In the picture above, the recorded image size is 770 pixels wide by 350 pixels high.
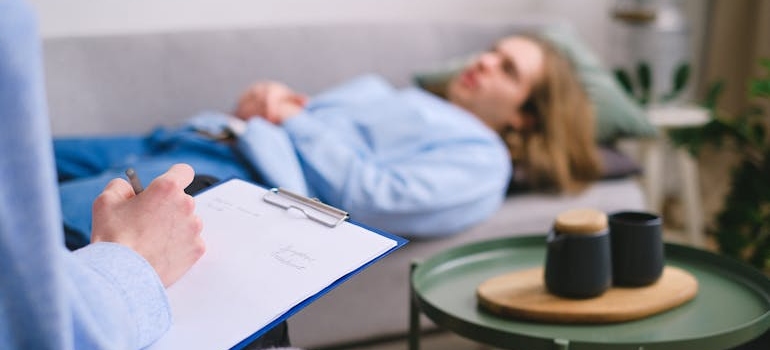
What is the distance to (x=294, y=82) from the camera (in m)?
2.05

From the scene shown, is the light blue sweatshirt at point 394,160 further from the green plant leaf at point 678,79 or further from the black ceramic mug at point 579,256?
the green plant leaf at point 678,79

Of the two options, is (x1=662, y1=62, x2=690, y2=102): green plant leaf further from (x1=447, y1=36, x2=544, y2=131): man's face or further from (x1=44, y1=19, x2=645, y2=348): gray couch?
(x1=447, y1=36, x2=544, y2=131): man's face

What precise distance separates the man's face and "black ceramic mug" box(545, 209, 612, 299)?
749 mm

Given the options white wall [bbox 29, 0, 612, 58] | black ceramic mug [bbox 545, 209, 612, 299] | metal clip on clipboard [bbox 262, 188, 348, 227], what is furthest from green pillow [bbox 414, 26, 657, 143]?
metal clip on clipboard [bbox 262, 188, 348, 227]

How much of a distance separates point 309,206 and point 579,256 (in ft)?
1.39

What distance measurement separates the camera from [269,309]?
2.39 ft

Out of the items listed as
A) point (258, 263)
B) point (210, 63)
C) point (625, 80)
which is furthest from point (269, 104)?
point (625, 80)

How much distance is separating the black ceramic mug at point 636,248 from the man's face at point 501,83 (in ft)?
2.33

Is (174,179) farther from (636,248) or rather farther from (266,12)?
(266,12)

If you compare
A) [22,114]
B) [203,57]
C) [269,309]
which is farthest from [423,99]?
[22,114]

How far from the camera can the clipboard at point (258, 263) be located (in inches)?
28.4

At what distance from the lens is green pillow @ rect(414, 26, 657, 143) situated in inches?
80.0

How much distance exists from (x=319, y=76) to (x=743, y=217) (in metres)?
1.10

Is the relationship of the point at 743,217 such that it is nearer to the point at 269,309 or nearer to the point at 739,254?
the point at 739,254
